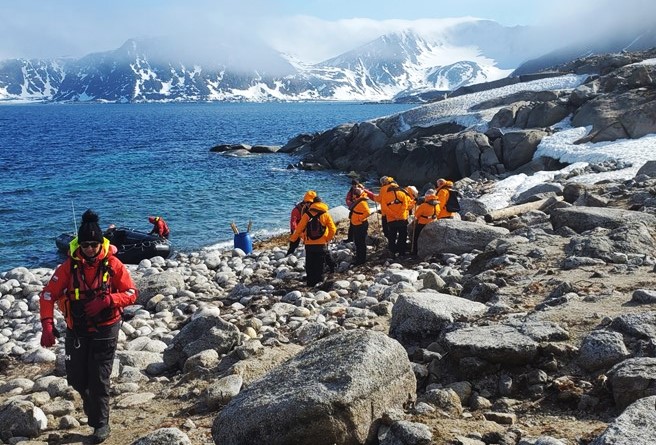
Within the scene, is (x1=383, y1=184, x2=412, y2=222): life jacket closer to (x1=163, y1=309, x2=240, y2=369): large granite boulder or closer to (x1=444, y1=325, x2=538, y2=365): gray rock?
(x1=163, y1=309, x2=240, y2=369): large granite boulder

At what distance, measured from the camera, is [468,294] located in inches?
387

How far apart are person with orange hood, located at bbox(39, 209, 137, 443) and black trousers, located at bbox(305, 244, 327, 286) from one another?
7.29 meters

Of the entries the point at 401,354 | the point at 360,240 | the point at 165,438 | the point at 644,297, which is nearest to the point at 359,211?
the point at 360,240

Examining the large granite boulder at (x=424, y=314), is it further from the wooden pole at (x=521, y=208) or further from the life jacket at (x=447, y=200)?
the wooden pole at (x=521, y=208)

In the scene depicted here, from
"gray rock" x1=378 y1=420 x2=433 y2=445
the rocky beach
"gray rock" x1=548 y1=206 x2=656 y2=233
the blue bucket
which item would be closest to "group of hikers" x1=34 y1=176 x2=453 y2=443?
the rocky beach

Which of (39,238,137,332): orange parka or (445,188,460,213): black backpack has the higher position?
(39,238,137,332): orange parka

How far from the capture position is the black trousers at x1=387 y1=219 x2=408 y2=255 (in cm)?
1594

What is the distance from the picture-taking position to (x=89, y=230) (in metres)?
6.14

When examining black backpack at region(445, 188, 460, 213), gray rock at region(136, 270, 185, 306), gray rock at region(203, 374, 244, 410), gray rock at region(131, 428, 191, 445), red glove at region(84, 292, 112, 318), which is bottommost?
gray rock at region(136, 270, 185, 306)

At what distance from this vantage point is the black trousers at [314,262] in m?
13.5

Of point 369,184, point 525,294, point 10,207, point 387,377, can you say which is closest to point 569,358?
point 387,377

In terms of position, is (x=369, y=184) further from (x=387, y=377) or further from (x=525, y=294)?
(x=387, y=377)

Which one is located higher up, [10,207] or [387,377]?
[387,377]

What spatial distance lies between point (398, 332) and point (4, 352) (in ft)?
22.7
